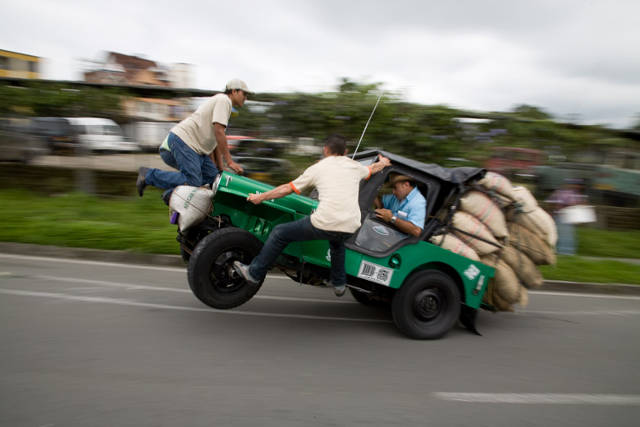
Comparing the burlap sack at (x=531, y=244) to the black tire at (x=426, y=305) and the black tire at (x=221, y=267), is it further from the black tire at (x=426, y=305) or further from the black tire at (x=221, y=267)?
the black tire at (x=221, y=267)

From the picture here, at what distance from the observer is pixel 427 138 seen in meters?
10.1

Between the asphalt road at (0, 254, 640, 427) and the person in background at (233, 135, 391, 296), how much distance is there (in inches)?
30.8

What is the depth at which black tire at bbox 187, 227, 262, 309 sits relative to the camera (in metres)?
4.04

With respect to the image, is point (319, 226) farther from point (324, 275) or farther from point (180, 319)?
point (180, 319)

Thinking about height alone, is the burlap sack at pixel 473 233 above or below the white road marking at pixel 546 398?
above

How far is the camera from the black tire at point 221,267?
4035 millimetres

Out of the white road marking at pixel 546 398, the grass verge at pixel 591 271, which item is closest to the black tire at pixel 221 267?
the white road marking at pixel 546 398

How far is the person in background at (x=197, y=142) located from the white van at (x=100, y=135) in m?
6.27

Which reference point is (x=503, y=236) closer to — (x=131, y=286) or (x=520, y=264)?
(x=520, y=264)

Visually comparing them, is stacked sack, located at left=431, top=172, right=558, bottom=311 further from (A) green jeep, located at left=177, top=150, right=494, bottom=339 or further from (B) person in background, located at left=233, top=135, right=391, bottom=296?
(B) person in background, located at left=233, top=135, right=391, bottom=296

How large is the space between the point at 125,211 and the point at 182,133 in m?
5.03

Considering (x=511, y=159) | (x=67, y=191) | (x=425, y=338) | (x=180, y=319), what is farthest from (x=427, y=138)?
(x=67, y=191)

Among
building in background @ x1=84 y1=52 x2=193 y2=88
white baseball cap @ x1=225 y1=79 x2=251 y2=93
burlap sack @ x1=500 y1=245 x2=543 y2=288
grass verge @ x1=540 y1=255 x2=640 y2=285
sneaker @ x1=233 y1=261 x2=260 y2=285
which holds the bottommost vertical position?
grass verge @ x1=540 y1=255 x2=640 y2=285

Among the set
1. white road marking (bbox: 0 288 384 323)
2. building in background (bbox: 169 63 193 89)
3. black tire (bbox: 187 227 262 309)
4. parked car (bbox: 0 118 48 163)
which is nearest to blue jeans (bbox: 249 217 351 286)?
black tire (bbox: 187 227 262 309)
